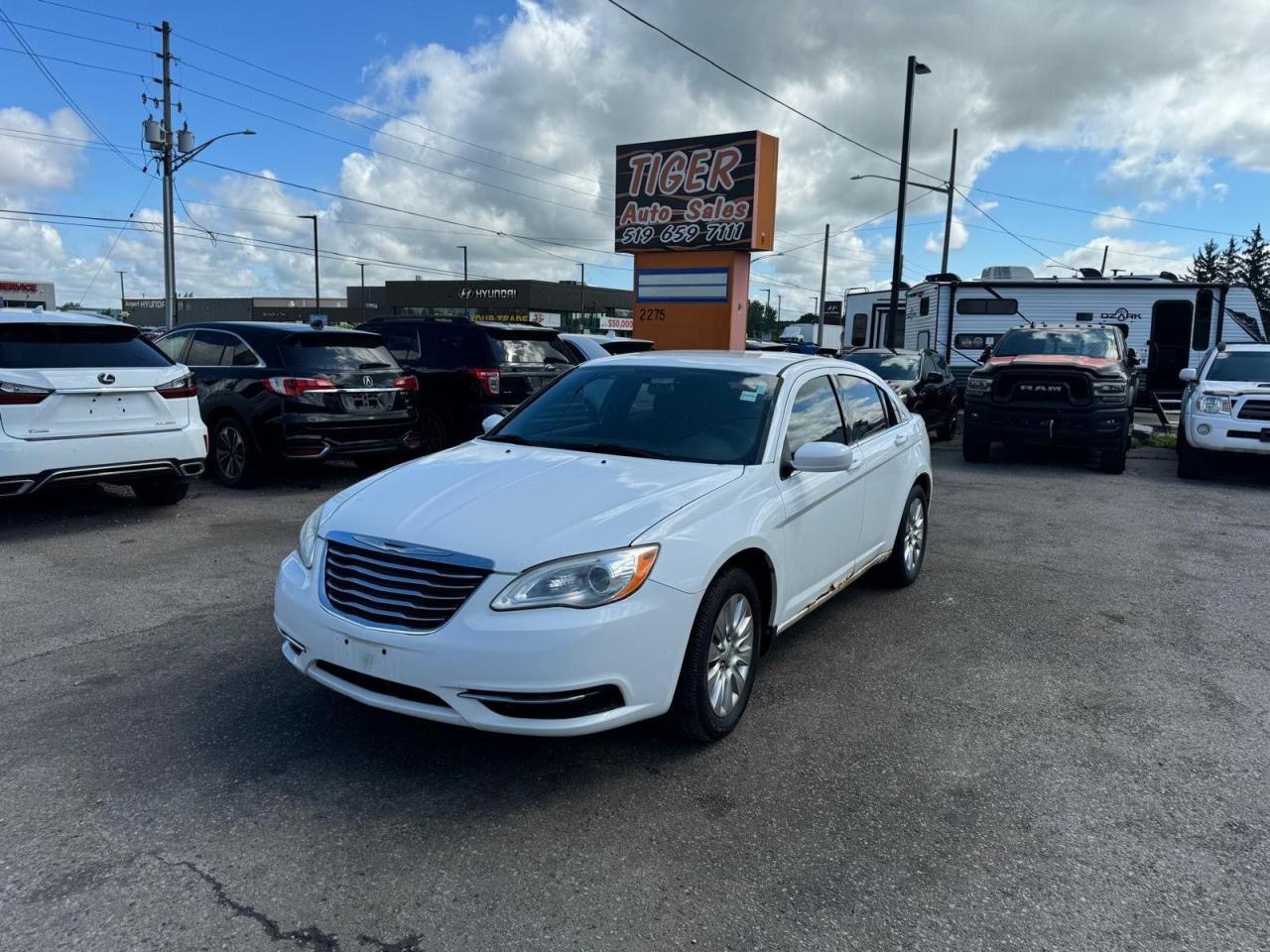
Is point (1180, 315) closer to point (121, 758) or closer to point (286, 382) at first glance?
point (286, 382)

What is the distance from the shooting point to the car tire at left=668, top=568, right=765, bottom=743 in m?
3.50

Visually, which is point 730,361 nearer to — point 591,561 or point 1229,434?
point 591,561

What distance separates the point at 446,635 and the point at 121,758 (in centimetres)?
151

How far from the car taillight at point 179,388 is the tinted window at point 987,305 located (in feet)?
49.5

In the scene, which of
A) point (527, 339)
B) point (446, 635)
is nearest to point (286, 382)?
point (527, 339)

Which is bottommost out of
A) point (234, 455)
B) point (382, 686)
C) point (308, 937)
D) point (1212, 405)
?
point (308, 937)

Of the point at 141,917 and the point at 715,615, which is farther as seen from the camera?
the point at 715,615

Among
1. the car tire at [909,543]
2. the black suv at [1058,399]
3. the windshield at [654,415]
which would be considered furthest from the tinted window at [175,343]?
the black suv at [1058,399]

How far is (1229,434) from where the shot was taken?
35.3 ft

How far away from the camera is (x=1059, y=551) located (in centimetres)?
743

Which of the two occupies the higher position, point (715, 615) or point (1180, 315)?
point (1180, 315)

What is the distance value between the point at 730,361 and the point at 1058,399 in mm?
8290

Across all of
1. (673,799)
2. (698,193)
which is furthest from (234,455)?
(698,193)

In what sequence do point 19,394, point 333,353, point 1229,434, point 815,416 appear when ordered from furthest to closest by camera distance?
point 1229,434
point 333,353
point 19,394
point 815,416
